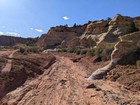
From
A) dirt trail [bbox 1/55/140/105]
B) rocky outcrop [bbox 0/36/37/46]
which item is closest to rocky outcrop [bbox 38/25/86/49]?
rocky outcrop [bbox 0/36/37/46]

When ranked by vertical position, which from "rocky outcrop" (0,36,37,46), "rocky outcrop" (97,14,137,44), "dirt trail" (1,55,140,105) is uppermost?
"rocky outcrop" (97,14,137,44)

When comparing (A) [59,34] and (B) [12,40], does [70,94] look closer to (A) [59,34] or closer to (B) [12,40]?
(A) [59,34]

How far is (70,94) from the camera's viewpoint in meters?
13.9

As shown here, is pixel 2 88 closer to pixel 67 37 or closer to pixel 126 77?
pixel 126 77

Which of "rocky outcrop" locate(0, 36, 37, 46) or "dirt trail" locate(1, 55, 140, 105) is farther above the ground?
"rocky outcrop" locate(0, 36, 37, 46)

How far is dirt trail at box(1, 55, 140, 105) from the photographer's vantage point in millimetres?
12731

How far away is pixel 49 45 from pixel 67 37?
4068 millimetres

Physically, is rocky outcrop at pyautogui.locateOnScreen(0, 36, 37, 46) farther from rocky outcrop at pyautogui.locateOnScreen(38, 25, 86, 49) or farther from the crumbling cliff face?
rocky outcrop at pyautogui.locateOnScreen(38, 25, 86, 49)

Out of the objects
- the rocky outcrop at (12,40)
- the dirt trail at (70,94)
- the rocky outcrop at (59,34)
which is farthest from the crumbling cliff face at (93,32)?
the rocky outcrop at (12,40)

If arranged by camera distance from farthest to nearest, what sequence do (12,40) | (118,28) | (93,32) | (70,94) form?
(12,40)
(93,32)
(118,28)
(70,94)

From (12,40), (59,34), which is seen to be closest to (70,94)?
(59,34)

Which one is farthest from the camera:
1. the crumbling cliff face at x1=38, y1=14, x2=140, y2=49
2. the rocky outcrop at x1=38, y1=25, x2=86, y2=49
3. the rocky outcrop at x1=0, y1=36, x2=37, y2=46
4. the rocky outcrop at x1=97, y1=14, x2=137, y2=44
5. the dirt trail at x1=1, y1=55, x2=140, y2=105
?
the rocky outcrop at x1=0, y1=36, x2=37, y2=46

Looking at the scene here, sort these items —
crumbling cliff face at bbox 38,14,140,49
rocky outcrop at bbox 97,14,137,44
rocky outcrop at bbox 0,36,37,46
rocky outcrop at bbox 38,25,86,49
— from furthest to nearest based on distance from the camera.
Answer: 1. rocky outcrop at bbox 0,36,37,46
2. rocky outcrop at bbox 38,25,86,49
3. crumbling cliff face at bbox 38,14,140,49
4. rocky outcrop at bbox 97,14,137,44

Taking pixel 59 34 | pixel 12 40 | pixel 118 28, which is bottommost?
pixel 12 40
